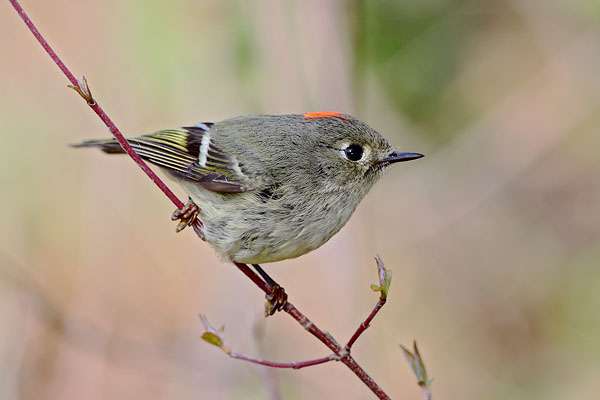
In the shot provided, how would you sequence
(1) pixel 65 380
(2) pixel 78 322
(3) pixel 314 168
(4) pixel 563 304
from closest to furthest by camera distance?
(3) pixel 314 168 → (2) pixel 78 322 → (1) pixel 65 380 → (4) pixel 563 304

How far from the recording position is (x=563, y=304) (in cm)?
462

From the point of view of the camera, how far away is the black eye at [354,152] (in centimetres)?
265

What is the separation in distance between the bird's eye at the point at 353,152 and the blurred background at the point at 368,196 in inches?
60.2

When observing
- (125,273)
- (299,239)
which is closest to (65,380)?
(125,273)

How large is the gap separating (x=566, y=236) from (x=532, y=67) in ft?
4.87

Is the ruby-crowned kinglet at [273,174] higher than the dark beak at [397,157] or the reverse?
the reverse

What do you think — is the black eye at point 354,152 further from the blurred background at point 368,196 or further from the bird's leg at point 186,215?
the blurred background at point 368,196

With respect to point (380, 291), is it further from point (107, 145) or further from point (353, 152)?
point (107, 145)

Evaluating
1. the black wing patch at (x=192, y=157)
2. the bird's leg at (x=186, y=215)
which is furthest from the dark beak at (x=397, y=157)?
the bird's leg at (x=186, y=215)

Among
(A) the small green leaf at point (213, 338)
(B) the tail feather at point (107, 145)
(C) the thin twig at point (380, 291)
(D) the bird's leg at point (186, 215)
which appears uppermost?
(B) the tail feather at point (107, 145)

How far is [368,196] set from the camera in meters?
4.79

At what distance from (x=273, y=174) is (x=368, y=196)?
2278 millimetres

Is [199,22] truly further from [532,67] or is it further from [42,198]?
[532,67]

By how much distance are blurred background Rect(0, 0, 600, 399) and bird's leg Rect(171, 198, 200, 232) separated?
1602 mm
